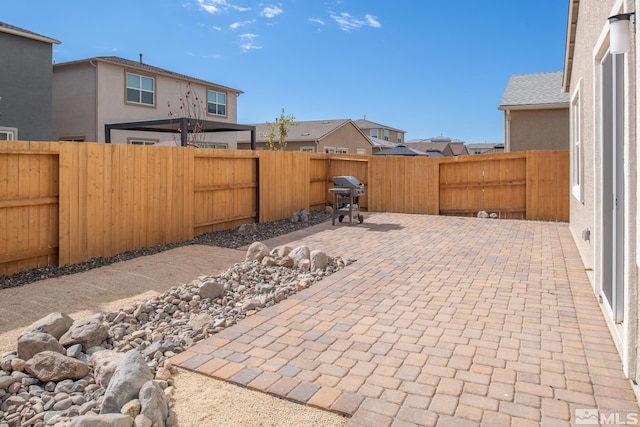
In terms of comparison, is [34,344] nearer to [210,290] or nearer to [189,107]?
[210,290]

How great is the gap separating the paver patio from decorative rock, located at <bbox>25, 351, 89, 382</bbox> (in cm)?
71

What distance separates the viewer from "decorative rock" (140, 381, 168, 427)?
272 centimetres

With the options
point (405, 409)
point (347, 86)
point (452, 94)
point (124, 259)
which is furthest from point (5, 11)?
point (452, 94)

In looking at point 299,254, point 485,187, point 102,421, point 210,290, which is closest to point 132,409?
point 102,421

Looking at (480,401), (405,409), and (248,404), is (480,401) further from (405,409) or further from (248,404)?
(248,404)

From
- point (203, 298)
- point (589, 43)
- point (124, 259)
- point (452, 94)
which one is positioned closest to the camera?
point (203, 298)

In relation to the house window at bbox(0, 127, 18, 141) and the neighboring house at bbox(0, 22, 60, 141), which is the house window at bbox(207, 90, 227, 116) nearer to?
the neighboring house at bbox(0, 22, 60, 141)

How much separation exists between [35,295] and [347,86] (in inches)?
1330

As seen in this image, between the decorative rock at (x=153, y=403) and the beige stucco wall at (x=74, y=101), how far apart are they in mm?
17904

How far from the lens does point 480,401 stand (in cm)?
295

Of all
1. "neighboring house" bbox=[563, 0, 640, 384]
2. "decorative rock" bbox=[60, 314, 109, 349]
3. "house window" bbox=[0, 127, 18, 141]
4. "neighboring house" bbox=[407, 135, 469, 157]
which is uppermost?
"neighboring house" bbox=[407, 135, 469, 157]

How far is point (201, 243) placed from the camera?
8844 millimetres

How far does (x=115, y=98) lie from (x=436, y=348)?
61.2ft

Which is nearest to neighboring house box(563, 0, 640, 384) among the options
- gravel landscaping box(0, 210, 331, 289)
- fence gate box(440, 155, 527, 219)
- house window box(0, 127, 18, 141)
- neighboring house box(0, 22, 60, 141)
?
gravel landscaping box(0, 210, 331, 289)
